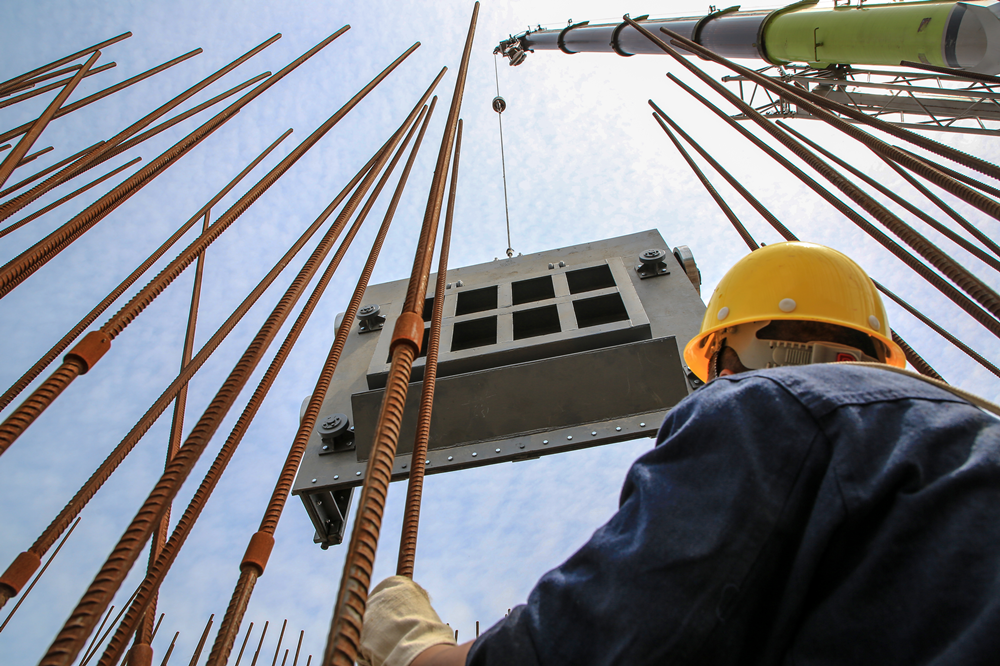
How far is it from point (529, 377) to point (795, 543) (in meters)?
5.25

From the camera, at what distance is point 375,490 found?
1905mm

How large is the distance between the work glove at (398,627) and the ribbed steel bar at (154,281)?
143cm

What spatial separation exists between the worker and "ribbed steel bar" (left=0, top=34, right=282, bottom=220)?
13.5 feet

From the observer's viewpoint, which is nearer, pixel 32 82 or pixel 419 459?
pixel 419 459

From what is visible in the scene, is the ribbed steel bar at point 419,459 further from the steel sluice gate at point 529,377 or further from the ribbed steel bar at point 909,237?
the steel sluice gate at point 529,377

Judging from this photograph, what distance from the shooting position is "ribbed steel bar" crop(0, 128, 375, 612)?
2973 millimetres

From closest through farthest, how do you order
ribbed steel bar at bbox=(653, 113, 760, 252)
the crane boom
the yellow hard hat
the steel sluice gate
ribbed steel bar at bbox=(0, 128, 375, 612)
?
the yellow hard hat < ribbed steel bar at bbox=(0, 128, 375, 612) < ribbed steel bar at bbox=(653, 113, 760, 252) < the steel sluice gate < the crane boom

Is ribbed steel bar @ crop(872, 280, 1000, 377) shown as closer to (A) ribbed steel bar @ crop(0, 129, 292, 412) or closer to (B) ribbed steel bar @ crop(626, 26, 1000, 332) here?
(B) ribbed steel bar @ crop(626, 26, 1000, 332)

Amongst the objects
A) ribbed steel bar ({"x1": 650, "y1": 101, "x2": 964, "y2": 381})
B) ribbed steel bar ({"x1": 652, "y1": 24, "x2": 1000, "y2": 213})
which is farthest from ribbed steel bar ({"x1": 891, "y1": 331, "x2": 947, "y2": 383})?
ribbed steel bar ({"x1": 652, "y1": 24, "x2": 1000, "y2": 213})

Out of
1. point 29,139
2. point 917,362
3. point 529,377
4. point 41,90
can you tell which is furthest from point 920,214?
point 41,90

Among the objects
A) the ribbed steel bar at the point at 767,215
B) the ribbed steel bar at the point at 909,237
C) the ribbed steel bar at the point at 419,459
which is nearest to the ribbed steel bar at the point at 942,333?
the ribbed steel bar at the point at 767,215

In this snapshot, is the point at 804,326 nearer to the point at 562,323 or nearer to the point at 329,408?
the point at 562,323

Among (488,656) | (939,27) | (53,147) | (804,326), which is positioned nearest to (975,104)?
(939,27)

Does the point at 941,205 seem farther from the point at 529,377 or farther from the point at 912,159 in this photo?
the point at 529,377
